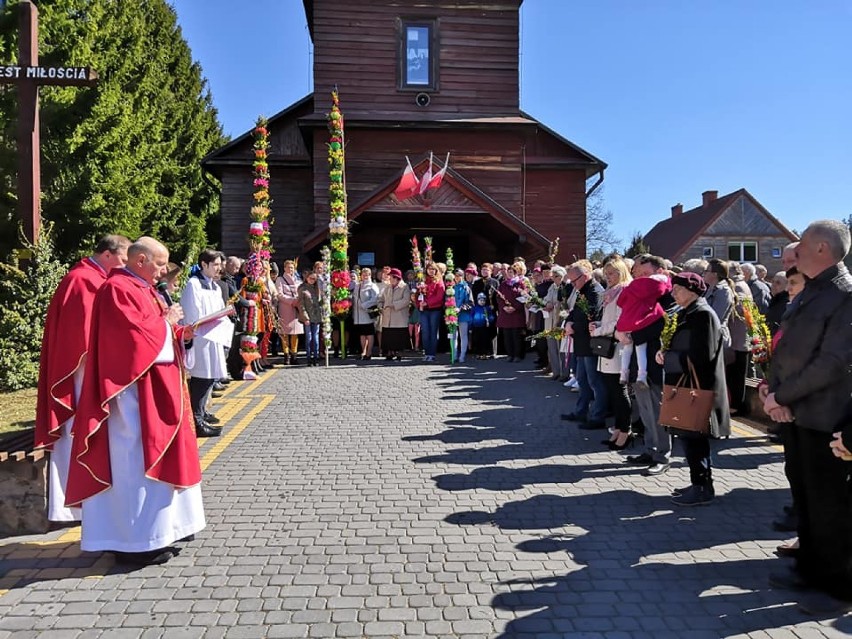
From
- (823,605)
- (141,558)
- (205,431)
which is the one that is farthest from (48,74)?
(823,605)

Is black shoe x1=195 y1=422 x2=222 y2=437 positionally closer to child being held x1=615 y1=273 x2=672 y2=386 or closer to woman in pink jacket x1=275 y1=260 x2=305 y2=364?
child being held x1=615 y1=273 x2=672 y2=386

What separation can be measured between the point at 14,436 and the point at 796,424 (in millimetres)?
6318

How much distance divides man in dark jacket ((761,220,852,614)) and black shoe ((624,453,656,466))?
257 cm

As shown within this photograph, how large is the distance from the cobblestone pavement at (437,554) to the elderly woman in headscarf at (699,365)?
0.20 metres

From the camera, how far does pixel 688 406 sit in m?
5.42

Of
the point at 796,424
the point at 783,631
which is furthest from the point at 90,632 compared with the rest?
the point at 796,424

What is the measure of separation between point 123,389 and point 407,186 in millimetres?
13957

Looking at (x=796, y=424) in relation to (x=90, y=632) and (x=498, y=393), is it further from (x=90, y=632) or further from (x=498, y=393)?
(x=498, y=393)

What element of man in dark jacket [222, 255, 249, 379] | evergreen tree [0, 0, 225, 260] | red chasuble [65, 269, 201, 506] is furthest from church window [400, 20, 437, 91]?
red chasuble [65, 269, 201, 506]

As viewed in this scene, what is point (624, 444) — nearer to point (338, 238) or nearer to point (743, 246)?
point (338, 238)

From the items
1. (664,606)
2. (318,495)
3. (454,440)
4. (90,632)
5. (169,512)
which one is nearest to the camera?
(90,632)

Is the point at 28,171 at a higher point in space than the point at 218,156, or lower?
lower

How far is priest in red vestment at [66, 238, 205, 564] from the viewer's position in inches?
169

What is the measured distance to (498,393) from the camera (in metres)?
10.6
